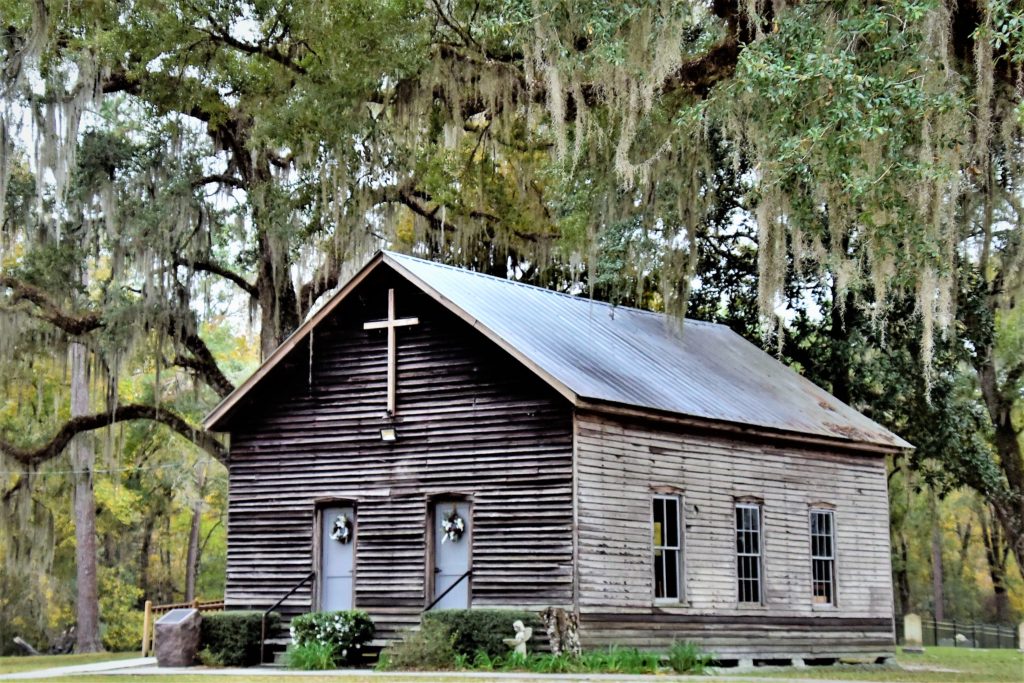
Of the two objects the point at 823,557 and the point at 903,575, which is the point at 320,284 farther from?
the point at 903,575

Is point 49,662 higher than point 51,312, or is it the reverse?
point 51,312

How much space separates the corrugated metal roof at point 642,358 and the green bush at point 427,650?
11.6 ft

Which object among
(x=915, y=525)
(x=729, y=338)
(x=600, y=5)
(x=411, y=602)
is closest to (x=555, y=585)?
(x=411, y=602)

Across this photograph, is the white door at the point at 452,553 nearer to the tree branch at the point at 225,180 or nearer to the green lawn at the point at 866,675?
the green lawn at the point at 866,675

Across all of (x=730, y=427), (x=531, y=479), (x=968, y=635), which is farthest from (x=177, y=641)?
(x=968, y=635)

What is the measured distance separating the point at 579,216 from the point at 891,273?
6.71m

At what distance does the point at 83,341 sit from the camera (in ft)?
81.6

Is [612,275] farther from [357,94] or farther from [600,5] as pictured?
[600,5]

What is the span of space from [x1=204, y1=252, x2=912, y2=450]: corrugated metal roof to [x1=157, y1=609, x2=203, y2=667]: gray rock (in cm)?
331

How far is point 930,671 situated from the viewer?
21.7 meters

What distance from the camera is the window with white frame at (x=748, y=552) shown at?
68.2 ft

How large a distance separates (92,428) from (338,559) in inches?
331

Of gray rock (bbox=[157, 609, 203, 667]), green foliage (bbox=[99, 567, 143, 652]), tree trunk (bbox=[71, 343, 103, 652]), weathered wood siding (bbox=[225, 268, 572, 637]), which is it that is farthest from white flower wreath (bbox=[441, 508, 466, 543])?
green foliage (bbox=[99, 567, 143, 652])

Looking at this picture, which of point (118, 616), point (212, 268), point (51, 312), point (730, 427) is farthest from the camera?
point (118, 616)
